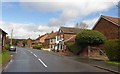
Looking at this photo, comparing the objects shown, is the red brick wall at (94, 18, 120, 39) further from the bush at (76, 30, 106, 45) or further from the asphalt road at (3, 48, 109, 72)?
the asphalt road at (3, 48, 109, 72)

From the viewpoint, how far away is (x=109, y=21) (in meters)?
42.2

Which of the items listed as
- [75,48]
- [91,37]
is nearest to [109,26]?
[91,37]

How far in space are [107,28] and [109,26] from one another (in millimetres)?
747

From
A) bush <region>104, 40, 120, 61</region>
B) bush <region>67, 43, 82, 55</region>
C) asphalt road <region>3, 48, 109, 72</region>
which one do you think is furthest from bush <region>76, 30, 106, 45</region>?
asphalt road <region>3, 48, 109, 72</region>

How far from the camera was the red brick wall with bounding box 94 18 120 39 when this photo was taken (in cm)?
4021

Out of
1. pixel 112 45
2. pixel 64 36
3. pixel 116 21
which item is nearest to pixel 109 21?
pixel 116 21

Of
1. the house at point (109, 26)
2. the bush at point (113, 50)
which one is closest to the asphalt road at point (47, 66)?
the bush at point (113, 50)

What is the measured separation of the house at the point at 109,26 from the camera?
39.8 meters

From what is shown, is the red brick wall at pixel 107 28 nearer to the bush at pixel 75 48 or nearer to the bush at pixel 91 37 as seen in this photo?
the bush at pixel 91 37

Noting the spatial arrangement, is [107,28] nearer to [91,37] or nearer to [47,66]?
[91,37]

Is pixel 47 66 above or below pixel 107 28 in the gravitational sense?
below

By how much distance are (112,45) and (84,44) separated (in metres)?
15.8

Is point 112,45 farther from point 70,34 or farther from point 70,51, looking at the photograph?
point 70,34

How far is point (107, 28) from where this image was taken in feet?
141
